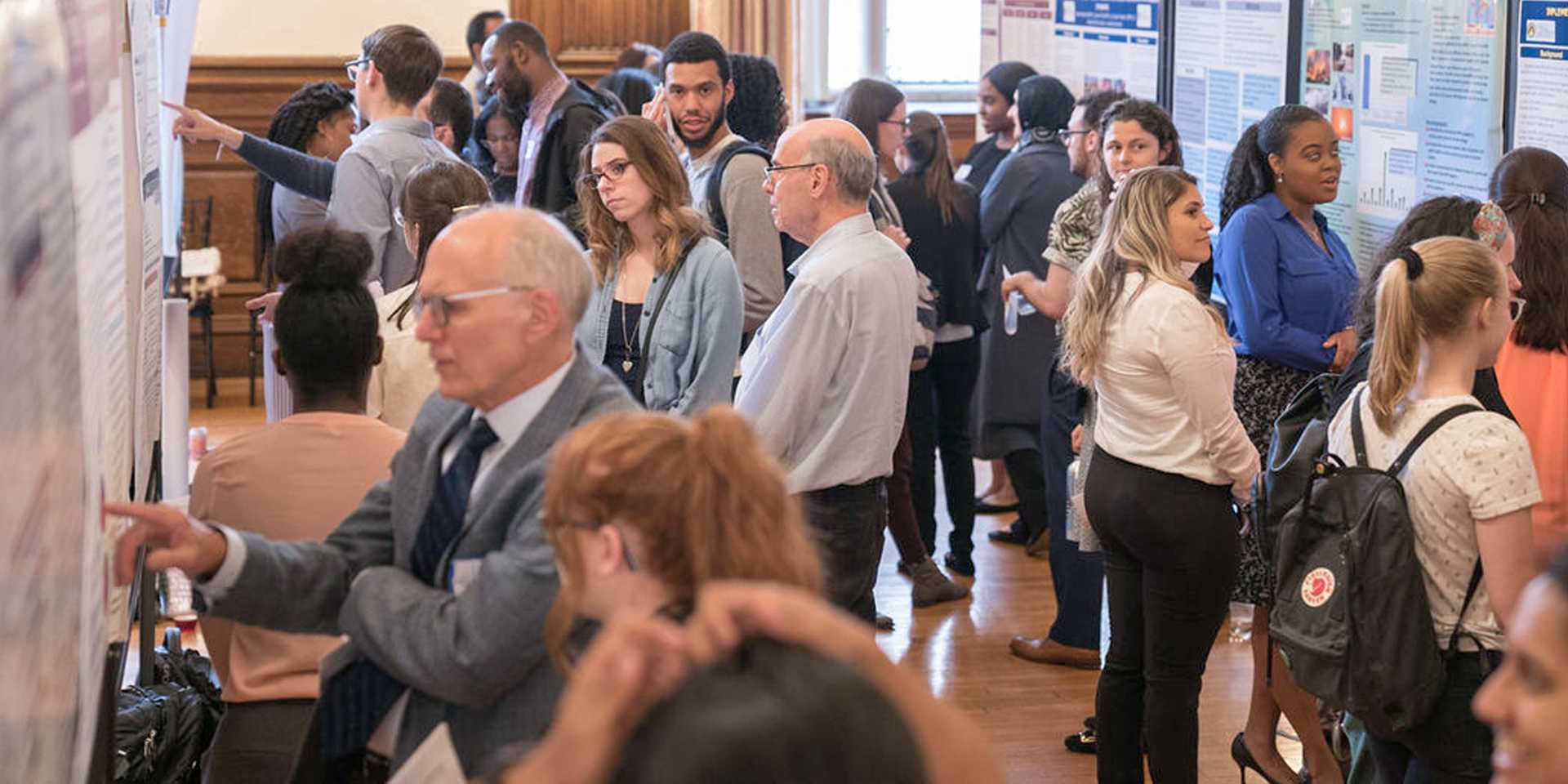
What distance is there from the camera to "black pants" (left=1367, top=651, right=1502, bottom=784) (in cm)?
299

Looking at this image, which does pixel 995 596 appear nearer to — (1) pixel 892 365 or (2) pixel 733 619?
(1) pixel 892 365

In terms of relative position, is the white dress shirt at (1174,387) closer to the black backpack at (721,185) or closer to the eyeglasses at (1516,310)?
the eyeglasses at (1516,310)

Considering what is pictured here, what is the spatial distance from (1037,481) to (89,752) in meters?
4.76

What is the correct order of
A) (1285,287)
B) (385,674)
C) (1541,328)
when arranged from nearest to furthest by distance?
(385,674), (1541,328), (1285,287)

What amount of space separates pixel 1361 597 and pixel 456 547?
1.61 metres

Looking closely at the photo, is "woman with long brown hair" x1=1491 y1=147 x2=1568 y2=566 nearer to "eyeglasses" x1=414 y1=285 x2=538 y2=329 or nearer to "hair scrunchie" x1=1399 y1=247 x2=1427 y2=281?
"hair scrunchie" x1=1399 y1=247 x2=1427 y2=281

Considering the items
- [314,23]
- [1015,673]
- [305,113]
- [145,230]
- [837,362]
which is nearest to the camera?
[145,230]

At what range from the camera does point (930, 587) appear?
6176mm

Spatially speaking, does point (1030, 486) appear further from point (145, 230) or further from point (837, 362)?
point (145, 230)

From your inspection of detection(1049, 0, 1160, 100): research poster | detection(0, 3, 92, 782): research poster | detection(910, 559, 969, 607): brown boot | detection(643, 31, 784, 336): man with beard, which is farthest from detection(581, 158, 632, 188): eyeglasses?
detection(1049, 0, 1160, 100): research poster

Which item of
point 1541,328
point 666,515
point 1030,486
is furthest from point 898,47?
point 666,515

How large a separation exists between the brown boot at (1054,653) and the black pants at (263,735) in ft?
9.83

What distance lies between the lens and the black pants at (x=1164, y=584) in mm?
3695

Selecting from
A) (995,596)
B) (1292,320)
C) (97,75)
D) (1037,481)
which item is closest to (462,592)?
(97,75)
